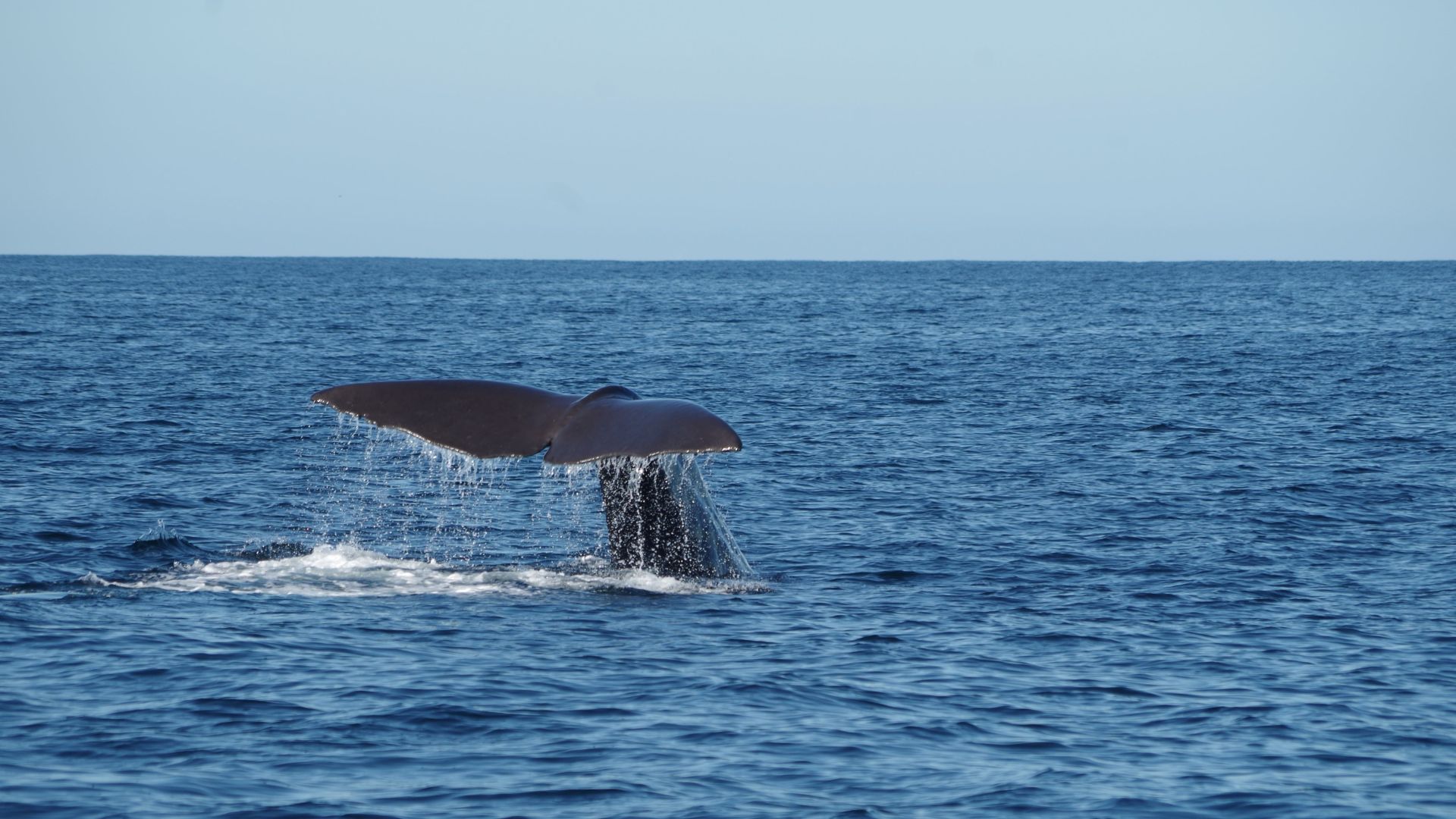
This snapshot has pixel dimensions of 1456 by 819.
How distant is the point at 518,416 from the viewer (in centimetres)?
1101

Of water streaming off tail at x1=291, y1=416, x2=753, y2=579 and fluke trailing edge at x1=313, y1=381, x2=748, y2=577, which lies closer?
fluke trailing edge at x1=313, y1=381, x2=748, y2=577

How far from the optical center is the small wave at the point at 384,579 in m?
13.4

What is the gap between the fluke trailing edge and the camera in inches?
395

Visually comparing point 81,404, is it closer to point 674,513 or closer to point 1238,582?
point 674,513

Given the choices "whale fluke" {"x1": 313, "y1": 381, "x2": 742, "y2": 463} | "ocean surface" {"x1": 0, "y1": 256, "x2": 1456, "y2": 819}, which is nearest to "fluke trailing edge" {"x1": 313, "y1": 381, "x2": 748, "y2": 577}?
"whale fluke" {"x1": 313, "y1": 381, "x2": 742, "y2": 463}

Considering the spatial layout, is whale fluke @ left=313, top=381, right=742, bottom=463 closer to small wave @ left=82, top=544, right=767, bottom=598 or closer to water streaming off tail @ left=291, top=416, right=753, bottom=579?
water streaming off tail @ left=291, top=416, right=753, bottom=579

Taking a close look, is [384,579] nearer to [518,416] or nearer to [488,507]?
[518,416]

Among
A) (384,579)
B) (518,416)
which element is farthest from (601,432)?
(384,579)

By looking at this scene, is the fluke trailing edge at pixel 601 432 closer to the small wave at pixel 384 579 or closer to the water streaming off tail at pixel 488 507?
the water streaming off tail at pixel 488 507

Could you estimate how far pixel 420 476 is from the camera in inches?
904

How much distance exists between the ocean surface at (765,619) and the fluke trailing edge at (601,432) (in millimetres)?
488

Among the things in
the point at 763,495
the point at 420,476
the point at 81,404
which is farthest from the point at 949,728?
the point at 81,404

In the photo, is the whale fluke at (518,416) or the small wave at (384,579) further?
the small wave at (384,579)

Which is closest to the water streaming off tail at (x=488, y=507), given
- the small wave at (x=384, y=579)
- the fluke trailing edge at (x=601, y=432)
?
the fluke trailing edge at (x=601, y=432)
